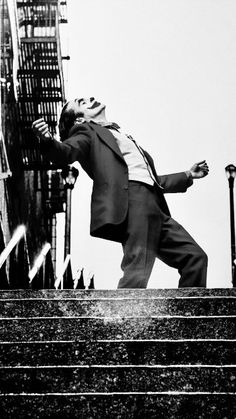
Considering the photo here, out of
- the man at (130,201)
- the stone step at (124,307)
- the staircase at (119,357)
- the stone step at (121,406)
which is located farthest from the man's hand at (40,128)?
the stone step at (121,406)

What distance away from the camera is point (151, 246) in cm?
852

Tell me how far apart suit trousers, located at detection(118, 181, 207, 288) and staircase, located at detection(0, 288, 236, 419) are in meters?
1.07

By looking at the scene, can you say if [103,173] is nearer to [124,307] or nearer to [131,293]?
[131,293]

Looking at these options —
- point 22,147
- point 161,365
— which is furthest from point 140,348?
point 22,147

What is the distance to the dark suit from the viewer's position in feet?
27.6

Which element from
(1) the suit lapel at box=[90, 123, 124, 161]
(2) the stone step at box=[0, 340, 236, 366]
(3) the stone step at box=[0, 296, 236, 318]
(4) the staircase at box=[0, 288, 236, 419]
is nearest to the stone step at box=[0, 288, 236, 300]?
(4) the staircase at box=[0, 288, 236, 419]

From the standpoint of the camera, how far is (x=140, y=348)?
602 centimetres

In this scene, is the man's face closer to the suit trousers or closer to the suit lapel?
the suit lapel

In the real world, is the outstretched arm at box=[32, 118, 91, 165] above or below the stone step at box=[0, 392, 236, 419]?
above

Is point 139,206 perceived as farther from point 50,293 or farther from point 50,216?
point 50,216

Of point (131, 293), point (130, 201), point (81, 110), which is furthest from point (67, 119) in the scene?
point (131, 293)

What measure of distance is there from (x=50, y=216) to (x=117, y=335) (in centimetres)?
2145

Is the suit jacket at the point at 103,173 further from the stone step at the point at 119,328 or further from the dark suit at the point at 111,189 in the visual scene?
the stone step at the point at 119,328

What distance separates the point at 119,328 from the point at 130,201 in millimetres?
2458
